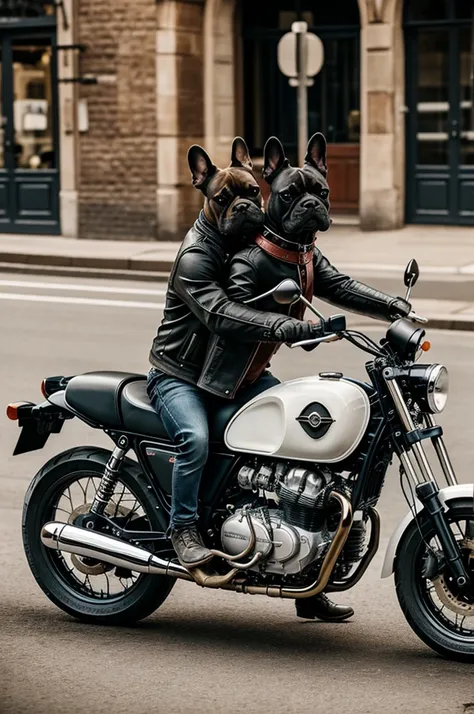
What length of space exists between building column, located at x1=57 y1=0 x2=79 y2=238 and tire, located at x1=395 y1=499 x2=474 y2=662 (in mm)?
18131

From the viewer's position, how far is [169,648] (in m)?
5.46

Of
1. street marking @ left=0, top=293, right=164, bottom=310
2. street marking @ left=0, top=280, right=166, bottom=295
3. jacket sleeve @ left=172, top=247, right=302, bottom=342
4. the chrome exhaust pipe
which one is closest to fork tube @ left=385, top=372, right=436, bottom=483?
jacket sleeve @ left=172, top=247, right=302, bottom=342

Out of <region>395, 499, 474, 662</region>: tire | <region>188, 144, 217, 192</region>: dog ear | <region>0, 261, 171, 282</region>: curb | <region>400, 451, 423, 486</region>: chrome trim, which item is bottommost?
<region>395, 499, 474, 662</region>: tire

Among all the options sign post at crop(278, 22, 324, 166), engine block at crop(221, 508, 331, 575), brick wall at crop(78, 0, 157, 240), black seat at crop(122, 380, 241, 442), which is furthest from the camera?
brick wall at crop(78, 0, 157, 240)

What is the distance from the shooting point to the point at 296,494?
524 centimetres

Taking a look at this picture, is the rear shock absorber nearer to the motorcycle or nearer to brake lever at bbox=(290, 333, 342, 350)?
the motorcycle

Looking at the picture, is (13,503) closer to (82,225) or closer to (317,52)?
(317,52)

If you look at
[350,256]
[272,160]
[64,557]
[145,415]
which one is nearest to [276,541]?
[145,415]

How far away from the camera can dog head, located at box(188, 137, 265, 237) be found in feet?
17.5

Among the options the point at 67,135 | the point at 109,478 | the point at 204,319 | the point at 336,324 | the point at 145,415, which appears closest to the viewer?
the point at 336,324

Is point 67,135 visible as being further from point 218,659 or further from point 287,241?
point 218,659

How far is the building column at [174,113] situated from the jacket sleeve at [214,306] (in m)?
16.7

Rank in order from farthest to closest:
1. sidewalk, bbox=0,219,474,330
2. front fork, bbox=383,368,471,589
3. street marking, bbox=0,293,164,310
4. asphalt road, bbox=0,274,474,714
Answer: sidewalk, bbox=0,219,474,330
street marking, bbox=0,293,164,310
front fork, bbox=383,368,471,589
asphalt road, bbox=0,274,474,714

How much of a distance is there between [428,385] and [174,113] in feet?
57.4
